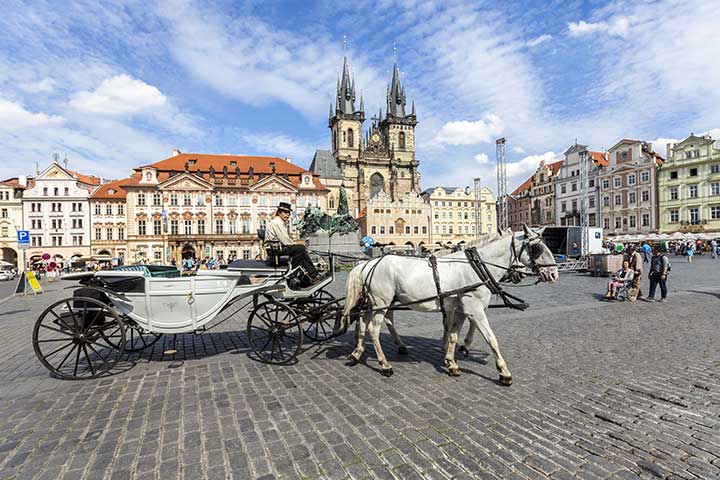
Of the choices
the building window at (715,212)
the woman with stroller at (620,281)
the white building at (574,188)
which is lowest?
the woman with stroller at (620,281)

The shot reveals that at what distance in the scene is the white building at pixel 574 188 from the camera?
164ft

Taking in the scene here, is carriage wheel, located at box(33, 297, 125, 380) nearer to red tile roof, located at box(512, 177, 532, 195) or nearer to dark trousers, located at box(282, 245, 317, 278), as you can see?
dark trousers, located at box(282, 245, 317, 278)

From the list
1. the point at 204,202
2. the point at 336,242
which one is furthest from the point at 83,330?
the point at 204,202

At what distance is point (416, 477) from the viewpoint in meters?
2.52

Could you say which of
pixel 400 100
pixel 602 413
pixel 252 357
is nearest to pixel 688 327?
pixel 602 413

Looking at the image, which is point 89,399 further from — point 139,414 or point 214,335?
point 214,335

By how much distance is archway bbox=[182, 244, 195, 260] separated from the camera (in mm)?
48562

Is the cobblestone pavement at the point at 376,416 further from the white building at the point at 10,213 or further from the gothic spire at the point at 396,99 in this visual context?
the gothic spire at the point at 396,99

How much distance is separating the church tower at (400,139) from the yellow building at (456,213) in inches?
283

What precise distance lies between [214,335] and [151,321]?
2385mm

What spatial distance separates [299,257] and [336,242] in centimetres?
→ 1698

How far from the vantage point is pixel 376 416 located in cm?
341

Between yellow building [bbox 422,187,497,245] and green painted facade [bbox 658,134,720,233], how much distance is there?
24.8m

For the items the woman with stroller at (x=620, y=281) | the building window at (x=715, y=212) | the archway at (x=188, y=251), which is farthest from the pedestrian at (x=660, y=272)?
the archway at (x=188, y=251)
